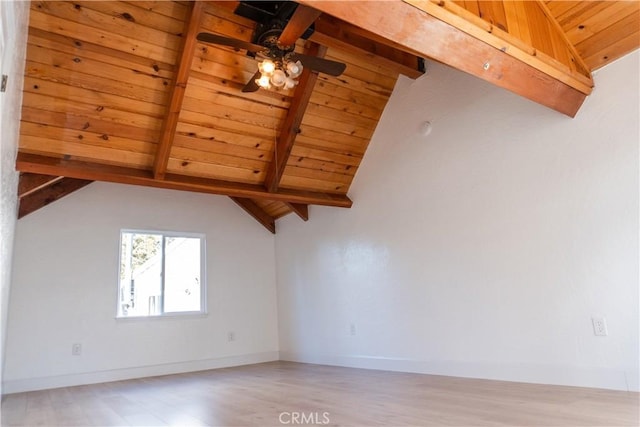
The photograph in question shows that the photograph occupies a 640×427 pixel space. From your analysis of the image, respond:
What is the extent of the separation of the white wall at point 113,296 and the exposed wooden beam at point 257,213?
118mm

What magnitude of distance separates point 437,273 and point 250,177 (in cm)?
226

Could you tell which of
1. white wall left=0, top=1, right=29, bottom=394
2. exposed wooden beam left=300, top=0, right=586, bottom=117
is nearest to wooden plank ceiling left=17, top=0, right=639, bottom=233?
exposed wooden beam left=300, top=0, right=586, bottom=117

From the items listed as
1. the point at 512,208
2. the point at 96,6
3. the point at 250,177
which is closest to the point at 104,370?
the point at 250,177

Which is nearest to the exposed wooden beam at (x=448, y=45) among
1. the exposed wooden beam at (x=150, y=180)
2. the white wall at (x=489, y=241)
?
the white wall at (x=489, y=241)

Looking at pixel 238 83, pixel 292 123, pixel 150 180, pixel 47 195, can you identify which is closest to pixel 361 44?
pixel 292 123

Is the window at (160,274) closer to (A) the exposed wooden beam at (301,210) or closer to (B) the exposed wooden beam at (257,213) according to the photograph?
(B) the exposed wooden beam at (257,213)

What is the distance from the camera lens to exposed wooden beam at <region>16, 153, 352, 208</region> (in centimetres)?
335

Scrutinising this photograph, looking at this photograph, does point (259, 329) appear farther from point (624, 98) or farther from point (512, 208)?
point (624, 98)

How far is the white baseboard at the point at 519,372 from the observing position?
259 centimetres

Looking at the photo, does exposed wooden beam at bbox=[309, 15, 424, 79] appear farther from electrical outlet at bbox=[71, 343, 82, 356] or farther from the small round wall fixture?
electrical outlet at bbox=[71, 343, 82, 356]

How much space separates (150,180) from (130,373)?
2398 mm

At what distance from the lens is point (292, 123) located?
13.5ft

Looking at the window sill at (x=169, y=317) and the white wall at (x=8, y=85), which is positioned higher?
the white wall at (x=8, y=85)

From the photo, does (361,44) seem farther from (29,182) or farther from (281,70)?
(29,182)
